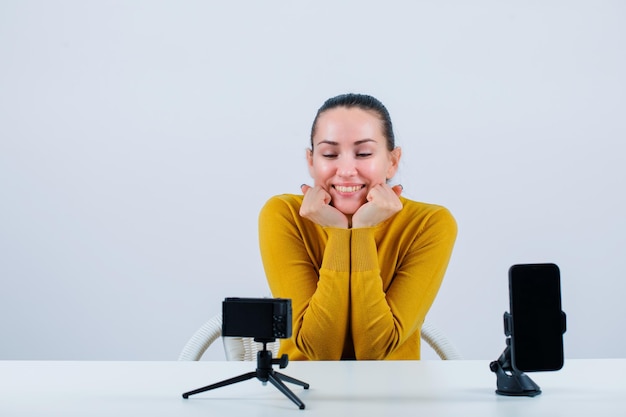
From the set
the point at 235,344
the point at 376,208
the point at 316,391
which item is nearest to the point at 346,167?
the point at 376,208

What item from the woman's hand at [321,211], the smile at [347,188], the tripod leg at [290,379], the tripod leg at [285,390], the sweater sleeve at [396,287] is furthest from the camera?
the smile at [347,188]

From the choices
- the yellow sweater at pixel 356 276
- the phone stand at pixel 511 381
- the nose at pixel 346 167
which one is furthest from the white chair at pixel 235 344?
the phone stand at pixel 511 381

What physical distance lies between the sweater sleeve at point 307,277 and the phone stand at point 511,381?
2.23 ft

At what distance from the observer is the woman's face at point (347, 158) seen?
1938mm

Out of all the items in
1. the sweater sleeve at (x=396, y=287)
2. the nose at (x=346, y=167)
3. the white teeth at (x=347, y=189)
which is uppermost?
the nose at (x=346, y=167)

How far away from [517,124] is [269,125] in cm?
112

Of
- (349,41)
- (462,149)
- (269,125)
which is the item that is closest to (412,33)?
(349,41)

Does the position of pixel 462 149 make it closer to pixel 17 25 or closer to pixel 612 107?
pixel 612 107

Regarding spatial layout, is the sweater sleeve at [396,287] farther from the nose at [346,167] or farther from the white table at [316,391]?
the white table at [316,391]

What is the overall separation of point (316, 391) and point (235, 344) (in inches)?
33.5

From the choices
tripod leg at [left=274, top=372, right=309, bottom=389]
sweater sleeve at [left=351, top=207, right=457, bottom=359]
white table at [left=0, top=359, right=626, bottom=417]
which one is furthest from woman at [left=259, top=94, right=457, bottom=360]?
tripod leg at [left=274, top=372, right=309, bottom=389]

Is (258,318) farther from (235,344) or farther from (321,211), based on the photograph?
(235,344)

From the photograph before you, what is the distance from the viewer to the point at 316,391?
1120 millimetres

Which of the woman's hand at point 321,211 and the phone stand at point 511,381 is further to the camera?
the woman's hand at point 321,211
